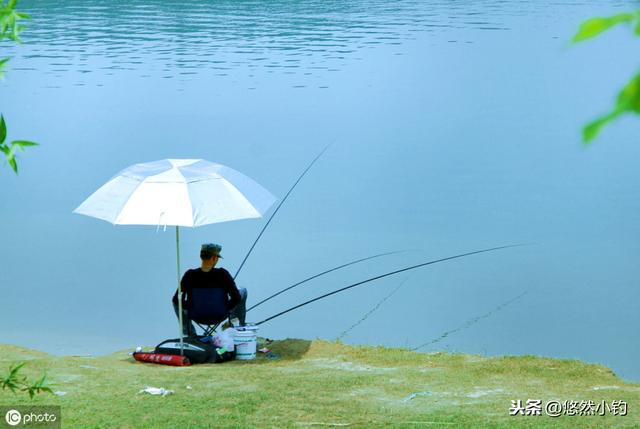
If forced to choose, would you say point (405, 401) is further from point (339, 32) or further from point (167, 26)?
point (167, 26)

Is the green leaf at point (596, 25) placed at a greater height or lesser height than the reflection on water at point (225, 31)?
lesser

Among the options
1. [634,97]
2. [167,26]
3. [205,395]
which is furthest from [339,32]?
[634,97]

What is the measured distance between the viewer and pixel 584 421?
196 inches

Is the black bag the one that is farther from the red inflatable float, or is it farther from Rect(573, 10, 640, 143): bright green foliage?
Rect(573, 10, 640, 143): bright green foliage

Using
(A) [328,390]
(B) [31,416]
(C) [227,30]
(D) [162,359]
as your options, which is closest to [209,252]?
(D) [162,359]

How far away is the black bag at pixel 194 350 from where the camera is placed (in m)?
6.69

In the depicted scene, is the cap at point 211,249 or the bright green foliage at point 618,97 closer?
the bright green foliage at point 618,97

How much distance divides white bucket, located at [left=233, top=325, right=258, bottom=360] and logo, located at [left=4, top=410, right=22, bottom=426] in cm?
200

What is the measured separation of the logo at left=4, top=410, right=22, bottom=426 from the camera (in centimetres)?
486

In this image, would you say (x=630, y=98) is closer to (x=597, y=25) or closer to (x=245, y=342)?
(x=597, y=25)

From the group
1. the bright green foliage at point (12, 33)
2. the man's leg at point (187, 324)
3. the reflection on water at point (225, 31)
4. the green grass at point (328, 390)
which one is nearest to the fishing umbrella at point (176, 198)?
the man's leg at point (187, 324)

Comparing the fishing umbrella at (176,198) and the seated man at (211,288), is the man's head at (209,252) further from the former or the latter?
the fishing umbrella at (176,198)

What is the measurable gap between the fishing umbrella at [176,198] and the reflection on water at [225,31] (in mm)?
→ 13188

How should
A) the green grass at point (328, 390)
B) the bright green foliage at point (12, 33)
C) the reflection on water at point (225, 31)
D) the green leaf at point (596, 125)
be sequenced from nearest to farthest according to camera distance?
the green leaf at point (596, 125)
the bright green foliage at point (12, 33)
the green grass at point (328, 390)
the reflection on water at point (225, 31)
